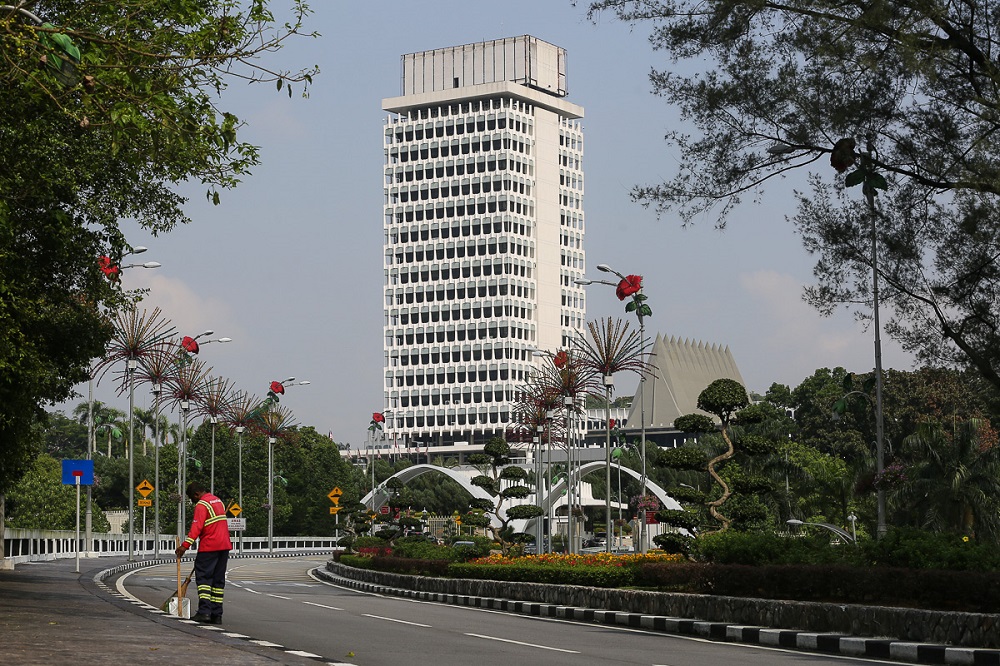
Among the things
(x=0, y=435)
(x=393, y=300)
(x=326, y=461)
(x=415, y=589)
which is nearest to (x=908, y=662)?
(x=0, y=435)

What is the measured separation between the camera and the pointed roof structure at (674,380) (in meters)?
173

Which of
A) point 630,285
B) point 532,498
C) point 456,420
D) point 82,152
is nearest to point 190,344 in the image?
point 630,285

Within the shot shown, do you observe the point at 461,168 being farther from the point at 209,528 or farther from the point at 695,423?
the point at 209,528

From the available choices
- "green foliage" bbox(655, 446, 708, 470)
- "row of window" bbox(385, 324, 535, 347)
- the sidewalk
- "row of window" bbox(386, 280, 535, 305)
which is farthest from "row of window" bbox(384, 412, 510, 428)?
the sidewalk

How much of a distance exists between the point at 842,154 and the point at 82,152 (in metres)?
11.6

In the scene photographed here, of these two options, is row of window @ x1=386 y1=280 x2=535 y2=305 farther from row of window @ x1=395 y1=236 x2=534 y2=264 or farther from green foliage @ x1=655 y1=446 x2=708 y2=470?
green foliage @ x1=655 y1=446 x2=708 y2=470

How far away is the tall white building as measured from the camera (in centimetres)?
17238

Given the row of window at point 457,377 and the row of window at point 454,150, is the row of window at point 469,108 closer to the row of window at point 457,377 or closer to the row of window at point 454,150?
the row of window at point 454,150

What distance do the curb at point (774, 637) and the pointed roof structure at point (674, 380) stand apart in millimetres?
141566

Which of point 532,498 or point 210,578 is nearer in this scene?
point 210,578

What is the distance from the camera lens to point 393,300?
17875 cm

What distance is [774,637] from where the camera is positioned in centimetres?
1806

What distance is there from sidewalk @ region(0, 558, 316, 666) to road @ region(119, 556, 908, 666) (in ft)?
3.55

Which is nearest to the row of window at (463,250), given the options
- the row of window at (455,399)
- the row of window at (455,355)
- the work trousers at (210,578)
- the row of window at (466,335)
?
the row of window at (466,335)
